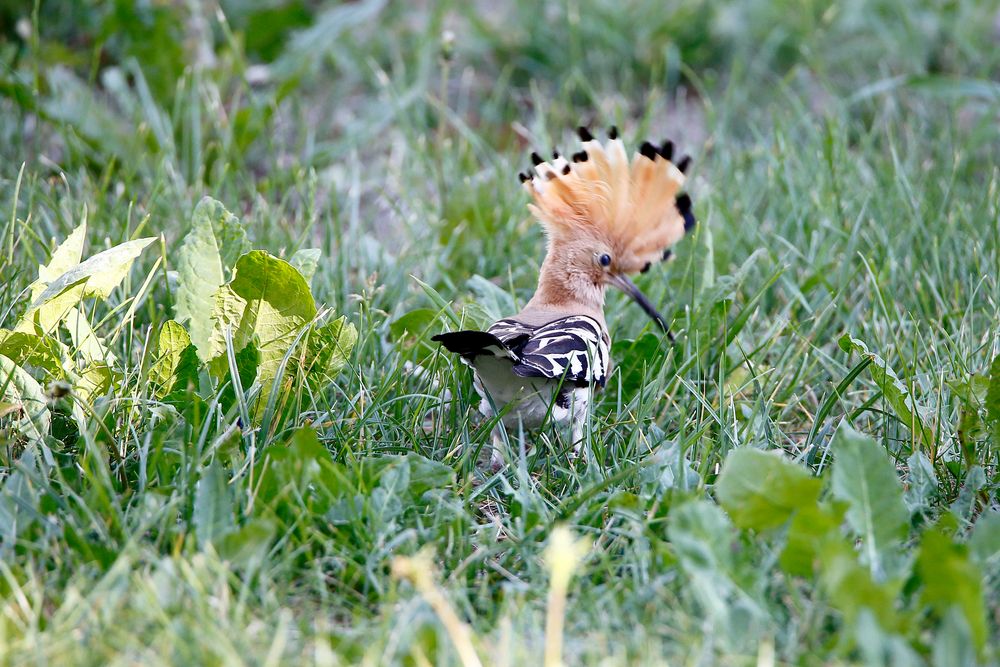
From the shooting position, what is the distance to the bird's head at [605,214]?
3250 millimetres

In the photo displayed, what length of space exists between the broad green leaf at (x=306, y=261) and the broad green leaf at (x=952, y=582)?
1651mm

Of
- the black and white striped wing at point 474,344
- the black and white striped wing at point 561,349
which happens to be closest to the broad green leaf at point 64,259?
the black and white striped wing at point 474,344

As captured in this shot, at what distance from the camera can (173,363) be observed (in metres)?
2.63

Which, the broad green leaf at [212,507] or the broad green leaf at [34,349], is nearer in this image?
the broad green leaf at [212,507]

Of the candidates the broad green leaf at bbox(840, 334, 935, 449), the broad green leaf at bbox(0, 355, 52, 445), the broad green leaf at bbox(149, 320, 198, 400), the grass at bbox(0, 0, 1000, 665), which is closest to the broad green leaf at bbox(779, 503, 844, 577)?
the grass at bbox(0, 0, 1000, 665)

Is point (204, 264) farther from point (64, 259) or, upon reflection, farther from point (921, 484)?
point (921, 484)

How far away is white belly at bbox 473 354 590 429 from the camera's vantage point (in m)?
2.69

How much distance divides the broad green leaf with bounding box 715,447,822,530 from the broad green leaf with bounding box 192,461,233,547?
38.2 inches

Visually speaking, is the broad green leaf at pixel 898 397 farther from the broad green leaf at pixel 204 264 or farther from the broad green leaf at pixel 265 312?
the broad green leaf at pixel 204 264

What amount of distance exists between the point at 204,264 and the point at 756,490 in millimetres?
1560

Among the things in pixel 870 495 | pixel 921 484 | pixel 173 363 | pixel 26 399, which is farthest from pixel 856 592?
pixel 26 399

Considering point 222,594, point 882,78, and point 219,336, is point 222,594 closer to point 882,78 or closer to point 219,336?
point 219,336

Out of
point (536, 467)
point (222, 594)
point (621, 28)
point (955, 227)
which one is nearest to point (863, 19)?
point (621, 28)

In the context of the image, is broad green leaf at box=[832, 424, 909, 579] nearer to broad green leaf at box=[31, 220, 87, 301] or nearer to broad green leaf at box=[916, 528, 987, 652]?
broad green leaf at box=[916, 528, 987, 652]
